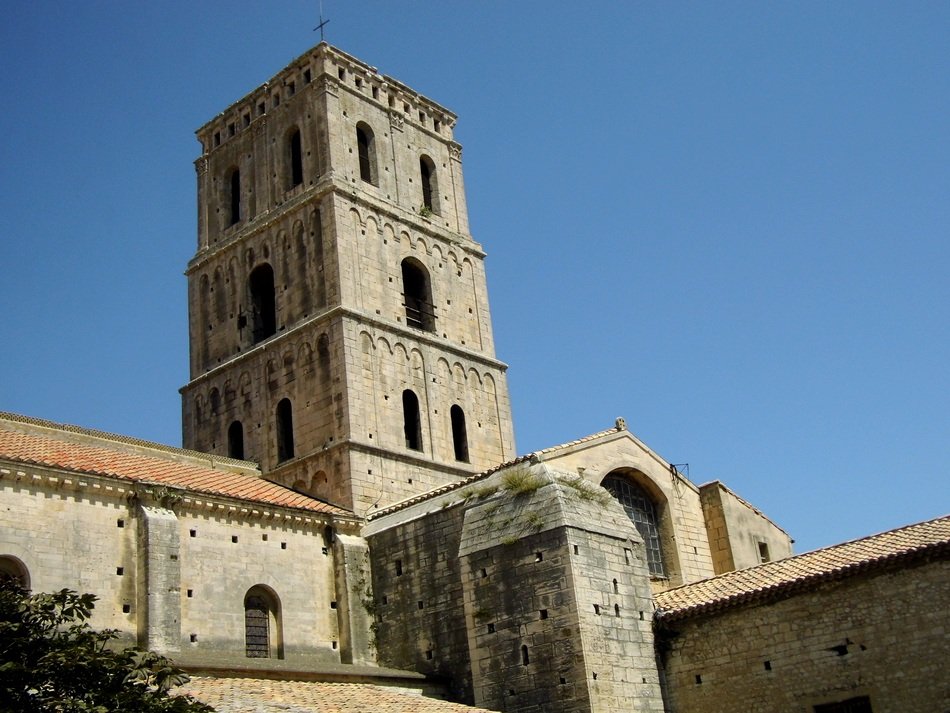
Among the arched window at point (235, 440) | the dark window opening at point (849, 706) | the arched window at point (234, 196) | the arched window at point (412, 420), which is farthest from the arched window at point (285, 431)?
the dark window opening at point (849, 706)

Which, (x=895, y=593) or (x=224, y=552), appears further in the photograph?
(x=224, y=552)

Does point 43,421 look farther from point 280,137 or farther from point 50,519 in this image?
point 280,137

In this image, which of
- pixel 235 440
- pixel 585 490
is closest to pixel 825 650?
pixel 585 490

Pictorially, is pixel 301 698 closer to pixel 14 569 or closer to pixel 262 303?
pixel 14 569

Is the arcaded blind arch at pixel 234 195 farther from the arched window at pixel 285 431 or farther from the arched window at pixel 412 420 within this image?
the arched window at pixel 412 420

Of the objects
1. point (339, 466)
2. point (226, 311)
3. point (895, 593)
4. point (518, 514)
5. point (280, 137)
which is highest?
point (280, 137)

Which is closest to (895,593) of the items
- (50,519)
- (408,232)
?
(50,519)

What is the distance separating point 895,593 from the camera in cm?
1794

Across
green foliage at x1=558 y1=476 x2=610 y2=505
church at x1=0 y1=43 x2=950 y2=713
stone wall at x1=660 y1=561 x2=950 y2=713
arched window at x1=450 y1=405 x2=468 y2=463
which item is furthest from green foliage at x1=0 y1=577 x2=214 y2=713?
arched window at x1=450 y1=405 x2=468 y2=463

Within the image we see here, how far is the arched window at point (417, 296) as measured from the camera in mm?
28922

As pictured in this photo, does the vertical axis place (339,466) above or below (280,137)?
below

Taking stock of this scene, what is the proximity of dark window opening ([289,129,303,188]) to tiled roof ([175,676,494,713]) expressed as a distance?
1465 cm

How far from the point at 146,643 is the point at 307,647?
3653mm

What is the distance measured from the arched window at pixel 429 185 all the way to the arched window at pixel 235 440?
811 centimetres
